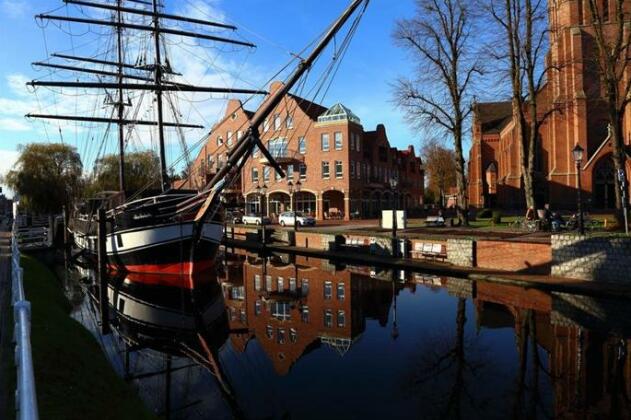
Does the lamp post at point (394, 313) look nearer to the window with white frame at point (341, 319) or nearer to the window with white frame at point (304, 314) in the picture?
the window with white frame at point (341, 319)

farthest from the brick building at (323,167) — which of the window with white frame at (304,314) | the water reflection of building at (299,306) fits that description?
the window with white frame at (304,314)

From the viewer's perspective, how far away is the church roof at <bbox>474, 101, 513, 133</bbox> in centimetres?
6316

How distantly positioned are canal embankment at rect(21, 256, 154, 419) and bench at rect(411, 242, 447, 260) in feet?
52.2

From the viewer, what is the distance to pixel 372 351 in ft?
33.2

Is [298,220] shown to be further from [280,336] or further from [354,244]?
[280,336]

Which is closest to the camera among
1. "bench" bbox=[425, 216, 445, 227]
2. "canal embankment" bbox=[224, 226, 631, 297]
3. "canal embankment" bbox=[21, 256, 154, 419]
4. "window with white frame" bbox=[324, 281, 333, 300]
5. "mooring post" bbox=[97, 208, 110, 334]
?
"canal embankment" bbox=[21, 256, 154, 419]

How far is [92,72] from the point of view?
29312 millimetres

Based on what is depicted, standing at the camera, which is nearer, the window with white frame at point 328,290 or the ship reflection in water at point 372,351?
the ship reflection in water at point 372,351

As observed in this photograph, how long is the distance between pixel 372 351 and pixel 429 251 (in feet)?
40.7

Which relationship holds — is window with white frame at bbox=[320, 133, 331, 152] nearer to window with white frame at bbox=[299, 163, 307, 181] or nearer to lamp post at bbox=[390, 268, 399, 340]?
window with white frame at bbox=[299, 163, 307, 181]

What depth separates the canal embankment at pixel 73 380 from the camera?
213 inches

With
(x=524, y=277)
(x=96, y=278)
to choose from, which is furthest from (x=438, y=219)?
(x=96, y=278)

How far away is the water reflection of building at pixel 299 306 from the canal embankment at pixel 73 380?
3.26 meters

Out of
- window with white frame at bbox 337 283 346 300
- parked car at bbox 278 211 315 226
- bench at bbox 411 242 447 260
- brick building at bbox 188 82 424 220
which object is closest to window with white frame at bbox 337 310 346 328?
window with white frame at bbox 337 283 346 300
